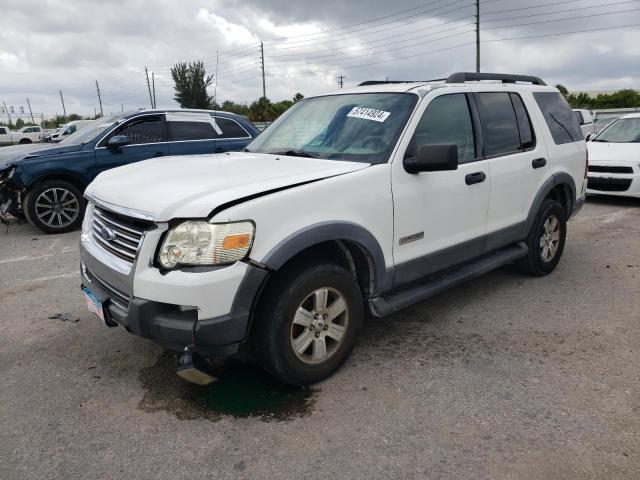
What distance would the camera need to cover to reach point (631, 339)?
12.3 feet

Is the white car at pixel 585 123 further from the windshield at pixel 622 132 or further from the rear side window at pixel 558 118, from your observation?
the rear side window at pixel 558 118

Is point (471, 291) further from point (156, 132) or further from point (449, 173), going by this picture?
point (156, 132)

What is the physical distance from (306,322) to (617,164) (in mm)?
8005

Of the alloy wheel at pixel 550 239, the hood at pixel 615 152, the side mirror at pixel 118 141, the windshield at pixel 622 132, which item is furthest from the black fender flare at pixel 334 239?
the windshield at pixel 622 132

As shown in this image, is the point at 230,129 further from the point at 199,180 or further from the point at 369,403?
the point at 369,403

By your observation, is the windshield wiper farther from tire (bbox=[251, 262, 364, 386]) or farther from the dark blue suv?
the dark blue suv

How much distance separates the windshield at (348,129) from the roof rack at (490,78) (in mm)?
662

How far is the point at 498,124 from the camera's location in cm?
429

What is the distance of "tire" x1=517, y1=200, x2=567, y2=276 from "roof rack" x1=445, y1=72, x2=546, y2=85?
3.91ft


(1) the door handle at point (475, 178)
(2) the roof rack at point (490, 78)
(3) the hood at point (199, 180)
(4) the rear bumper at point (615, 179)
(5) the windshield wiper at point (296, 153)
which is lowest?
(4) the rear bumper at point (615, 179)

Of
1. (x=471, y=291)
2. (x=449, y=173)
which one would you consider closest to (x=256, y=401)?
(x=449, y=173)

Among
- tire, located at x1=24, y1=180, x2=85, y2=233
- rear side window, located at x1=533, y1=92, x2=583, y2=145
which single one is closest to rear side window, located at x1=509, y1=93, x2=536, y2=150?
rear side window, located at x1=533, y1=92, x2=583, y2=145

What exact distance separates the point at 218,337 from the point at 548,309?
9.75 ft

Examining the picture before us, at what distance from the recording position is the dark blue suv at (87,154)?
738 centimetres
